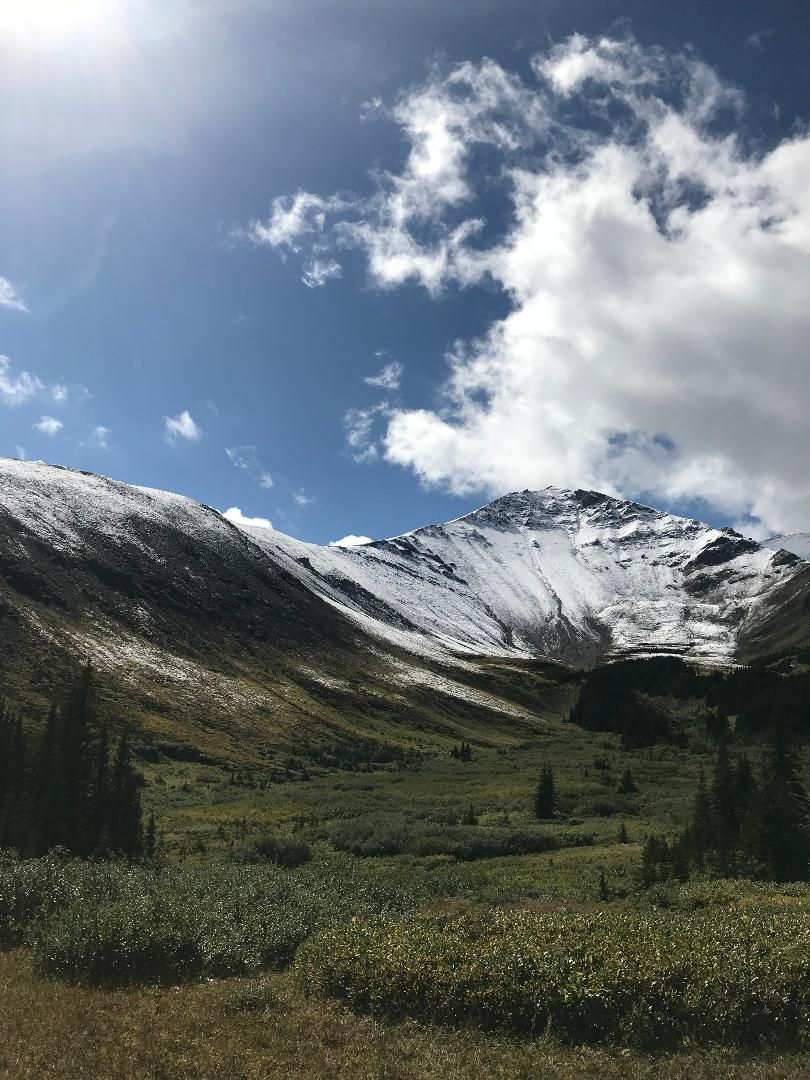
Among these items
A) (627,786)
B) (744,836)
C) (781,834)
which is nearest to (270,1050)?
(781,834)

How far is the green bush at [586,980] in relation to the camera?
1588cm

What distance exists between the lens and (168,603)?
16700cm

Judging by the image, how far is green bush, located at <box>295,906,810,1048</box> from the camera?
1588 centimetres

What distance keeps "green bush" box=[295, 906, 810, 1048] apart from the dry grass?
91cm

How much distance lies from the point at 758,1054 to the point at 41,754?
4661cm

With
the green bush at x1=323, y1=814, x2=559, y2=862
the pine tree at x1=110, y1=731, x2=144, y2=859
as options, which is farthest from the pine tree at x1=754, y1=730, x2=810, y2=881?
the pine tree at x1=110, y1=731, x2=144, y2=859

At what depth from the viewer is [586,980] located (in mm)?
16812

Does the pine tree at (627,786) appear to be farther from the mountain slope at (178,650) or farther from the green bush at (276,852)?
the mountain slope at (178,650)

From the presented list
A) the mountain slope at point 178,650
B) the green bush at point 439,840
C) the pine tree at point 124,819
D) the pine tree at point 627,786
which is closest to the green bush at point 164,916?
the pine tree at point 124,819

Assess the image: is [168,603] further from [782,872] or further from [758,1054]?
[758,1054]

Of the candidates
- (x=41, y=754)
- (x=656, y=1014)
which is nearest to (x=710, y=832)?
(x=656, y=1014)

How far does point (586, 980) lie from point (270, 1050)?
756 cm

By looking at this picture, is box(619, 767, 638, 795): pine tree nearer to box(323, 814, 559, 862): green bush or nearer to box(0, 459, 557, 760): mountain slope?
box(323, 814, 559, 862): green bush

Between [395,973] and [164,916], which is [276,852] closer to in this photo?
[164,916]
